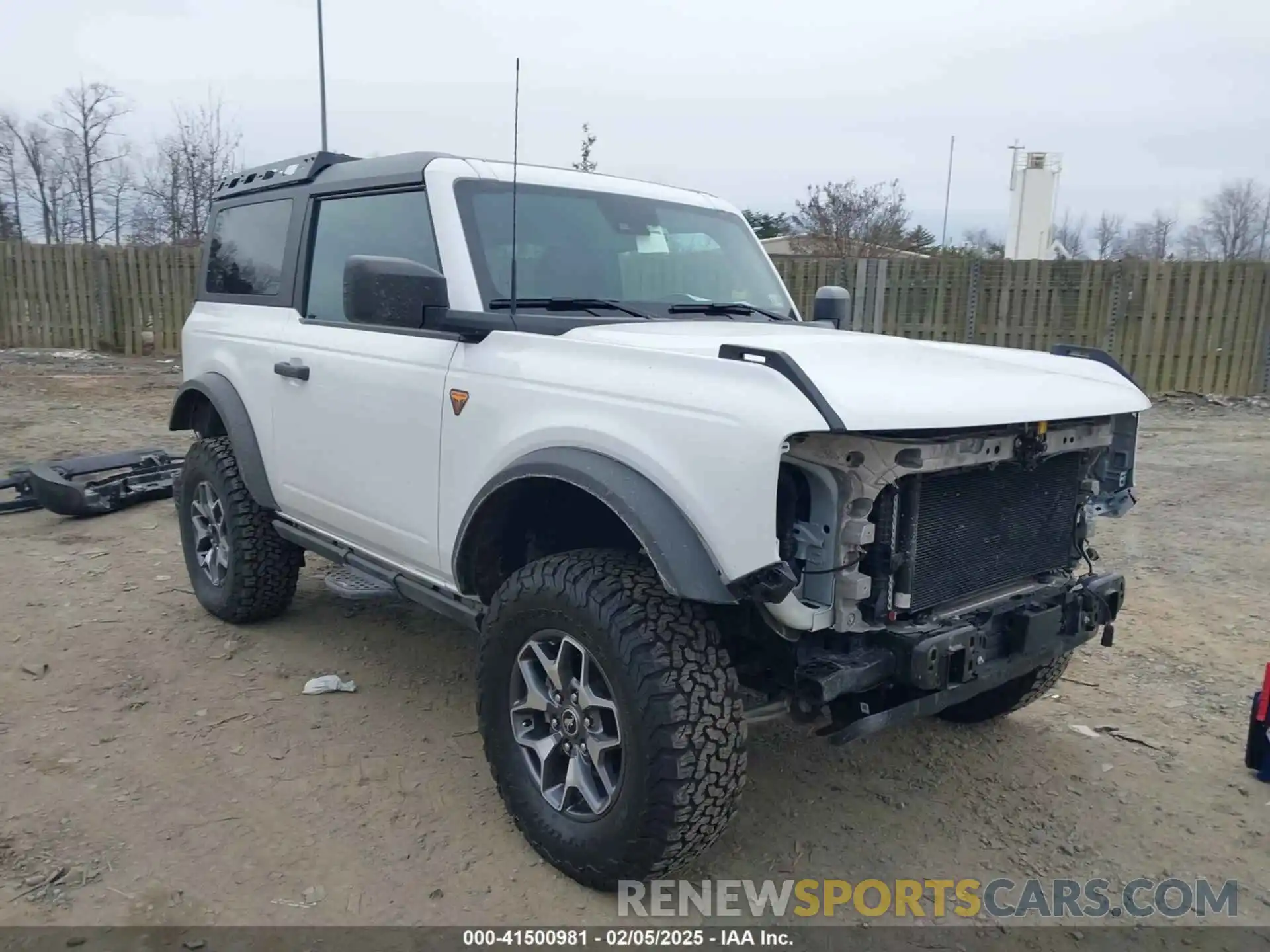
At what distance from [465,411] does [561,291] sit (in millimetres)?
625

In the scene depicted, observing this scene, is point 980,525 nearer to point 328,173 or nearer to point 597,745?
A: point 597,745

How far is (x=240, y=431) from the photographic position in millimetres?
4566

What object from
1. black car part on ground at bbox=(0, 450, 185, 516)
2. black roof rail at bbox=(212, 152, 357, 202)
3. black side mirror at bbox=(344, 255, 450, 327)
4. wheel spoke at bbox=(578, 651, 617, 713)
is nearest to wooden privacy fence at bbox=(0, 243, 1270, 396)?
black car part on ground at bbox=(0, 450, 185, 516)

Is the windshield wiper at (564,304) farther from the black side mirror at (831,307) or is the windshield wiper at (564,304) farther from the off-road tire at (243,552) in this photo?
the off-road tire at (243,552)

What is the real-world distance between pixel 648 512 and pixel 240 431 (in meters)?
2.75

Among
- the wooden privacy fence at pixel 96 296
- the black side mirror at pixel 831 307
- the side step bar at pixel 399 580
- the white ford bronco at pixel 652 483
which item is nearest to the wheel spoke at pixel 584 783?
the white ford bronco at pixel 652 483

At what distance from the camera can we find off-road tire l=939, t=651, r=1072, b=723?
3730 mm

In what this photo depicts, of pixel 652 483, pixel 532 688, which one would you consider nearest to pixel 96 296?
pixel 532 688

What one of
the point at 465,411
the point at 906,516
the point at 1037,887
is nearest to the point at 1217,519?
the point at 1037,887

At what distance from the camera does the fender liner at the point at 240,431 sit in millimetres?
4504

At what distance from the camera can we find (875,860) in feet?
10.2

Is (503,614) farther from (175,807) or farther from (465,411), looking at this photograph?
(175,807)

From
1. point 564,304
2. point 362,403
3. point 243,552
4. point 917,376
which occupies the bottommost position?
point 243,552

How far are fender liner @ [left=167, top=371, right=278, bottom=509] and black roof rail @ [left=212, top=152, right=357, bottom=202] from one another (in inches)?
37.8
